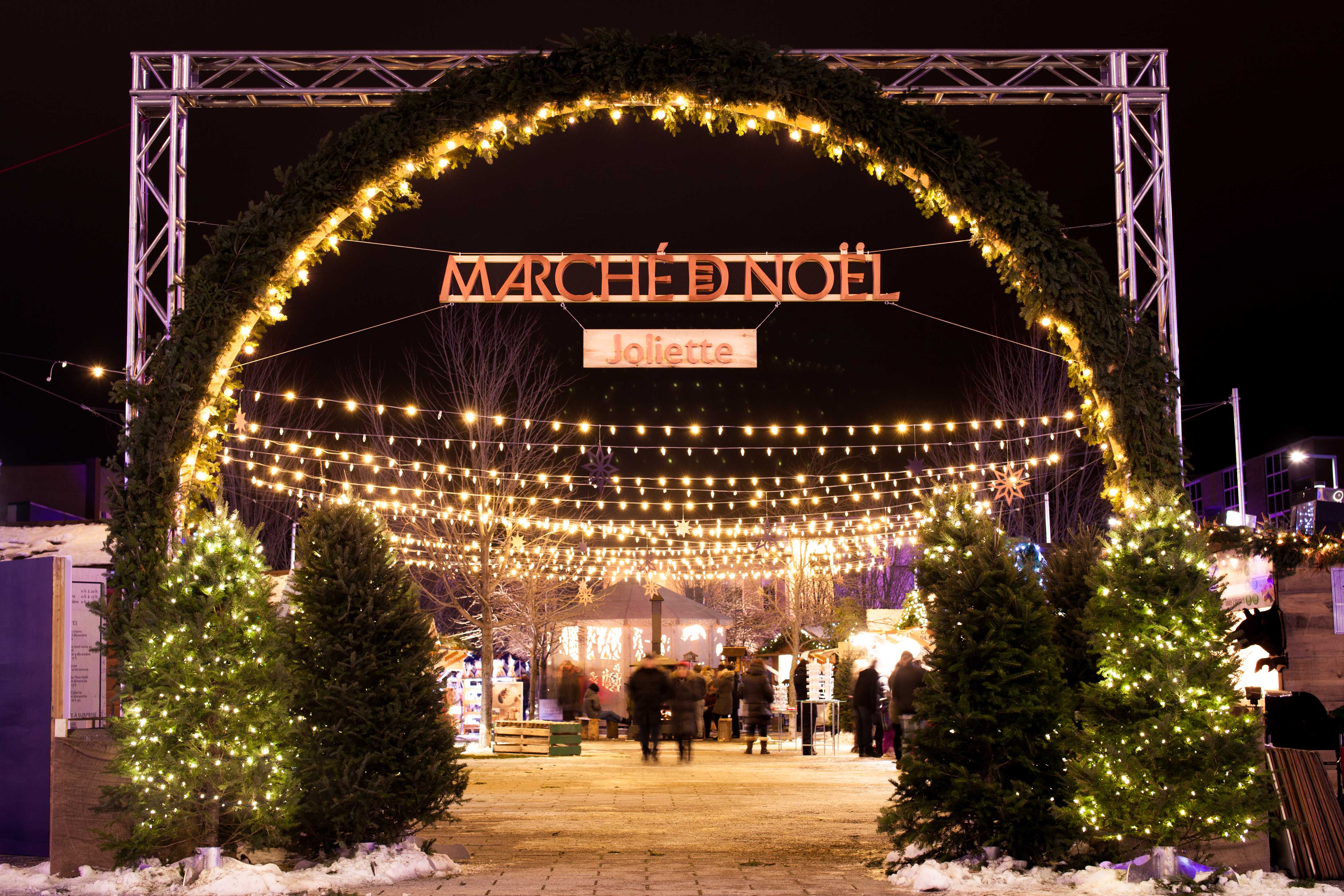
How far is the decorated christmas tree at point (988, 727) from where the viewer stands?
7.75m

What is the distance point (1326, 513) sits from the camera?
1286 cm

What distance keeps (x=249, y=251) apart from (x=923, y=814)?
6.29 meters

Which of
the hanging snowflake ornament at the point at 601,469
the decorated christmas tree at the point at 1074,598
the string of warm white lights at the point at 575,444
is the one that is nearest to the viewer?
the decorated christmas tree at the point at 1074,598

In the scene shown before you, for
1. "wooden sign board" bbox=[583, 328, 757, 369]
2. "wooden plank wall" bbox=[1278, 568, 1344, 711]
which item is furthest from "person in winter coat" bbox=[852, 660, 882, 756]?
"wooden sign board" bbox=[583, 328, 757, 369]

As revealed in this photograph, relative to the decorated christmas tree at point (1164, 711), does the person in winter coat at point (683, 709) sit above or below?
below

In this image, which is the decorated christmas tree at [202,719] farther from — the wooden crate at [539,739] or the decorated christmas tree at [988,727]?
the wooden crate at [539,739]

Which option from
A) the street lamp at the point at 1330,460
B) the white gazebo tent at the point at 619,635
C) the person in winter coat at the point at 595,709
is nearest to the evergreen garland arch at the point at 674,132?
the person in winter coat at the point at 595,709

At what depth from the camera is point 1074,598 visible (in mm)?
8844

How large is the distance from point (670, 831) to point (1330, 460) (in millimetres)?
49476

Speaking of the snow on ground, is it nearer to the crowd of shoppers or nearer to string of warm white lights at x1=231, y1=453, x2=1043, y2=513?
the crowd of shoppers

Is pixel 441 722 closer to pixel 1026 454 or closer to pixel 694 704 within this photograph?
pixel 694 704

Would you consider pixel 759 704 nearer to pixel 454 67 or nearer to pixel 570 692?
pixel 570 692

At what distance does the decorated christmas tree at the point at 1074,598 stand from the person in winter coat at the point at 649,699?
784cm

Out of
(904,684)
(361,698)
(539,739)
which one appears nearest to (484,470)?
(539,739)
